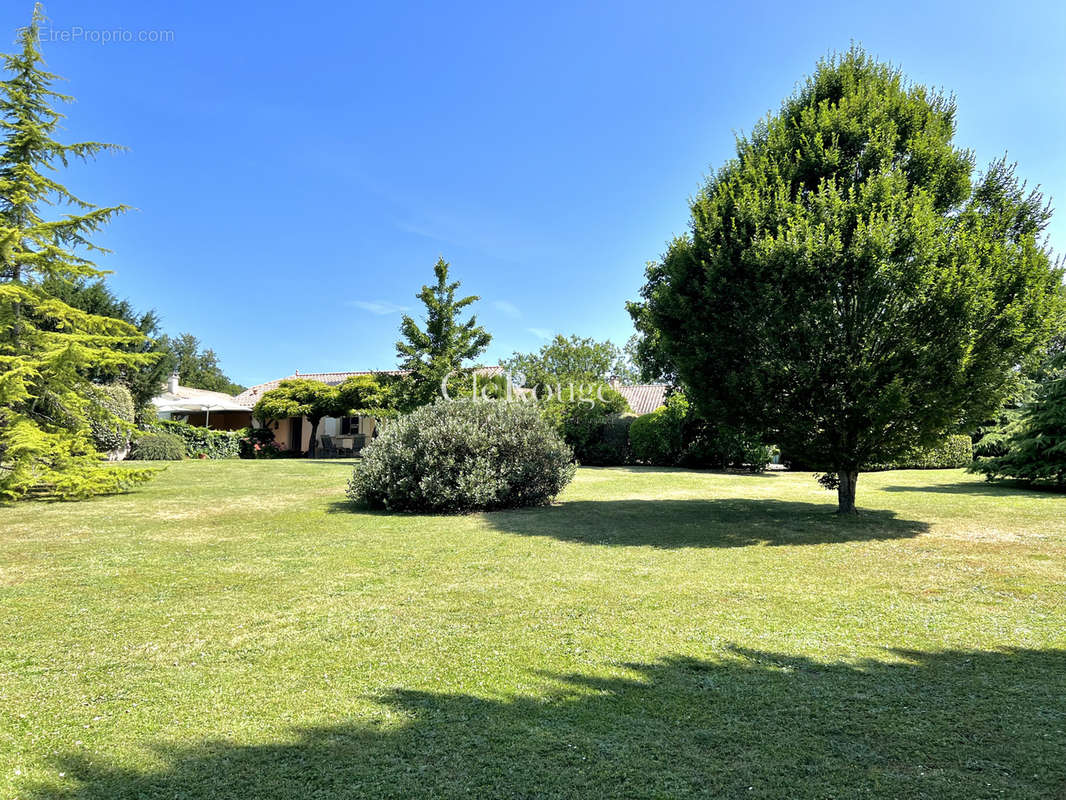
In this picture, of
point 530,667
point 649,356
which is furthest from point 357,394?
point 530,667

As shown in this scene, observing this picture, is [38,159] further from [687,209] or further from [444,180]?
[687,209]

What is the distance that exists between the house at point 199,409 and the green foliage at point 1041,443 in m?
34.7

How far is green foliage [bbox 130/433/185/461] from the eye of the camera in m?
25.2

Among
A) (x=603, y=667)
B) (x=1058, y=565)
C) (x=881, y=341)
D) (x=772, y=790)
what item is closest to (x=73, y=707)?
(x=603, y=667)

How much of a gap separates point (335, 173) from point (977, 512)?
54.7ft

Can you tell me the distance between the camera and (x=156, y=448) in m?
25.4

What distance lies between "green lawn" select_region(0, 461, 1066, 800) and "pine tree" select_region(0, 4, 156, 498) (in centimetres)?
472

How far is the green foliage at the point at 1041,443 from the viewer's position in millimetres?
15805

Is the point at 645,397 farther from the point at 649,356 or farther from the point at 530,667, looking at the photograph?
the point at 530,667

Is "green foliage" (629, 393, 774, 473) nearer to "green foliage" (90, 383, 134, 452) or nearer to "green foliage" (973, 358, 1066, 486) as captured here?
"green foliage" (973, 358, 1066, 486)

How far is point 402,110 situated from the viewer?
A: 44.5ft

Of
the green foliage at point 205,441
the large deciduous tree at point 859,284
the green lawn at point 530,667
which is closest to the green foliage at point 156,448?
the green foliage at point 205,441

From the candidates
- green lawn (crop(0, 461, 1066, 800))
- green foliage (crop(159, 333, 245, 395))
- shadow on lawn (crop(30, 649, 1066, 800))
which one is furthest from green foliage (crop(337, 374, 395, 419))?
green foliage (crop(159, 333, 245, 395))

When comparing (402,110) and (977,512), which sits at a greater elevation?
(402,110)
